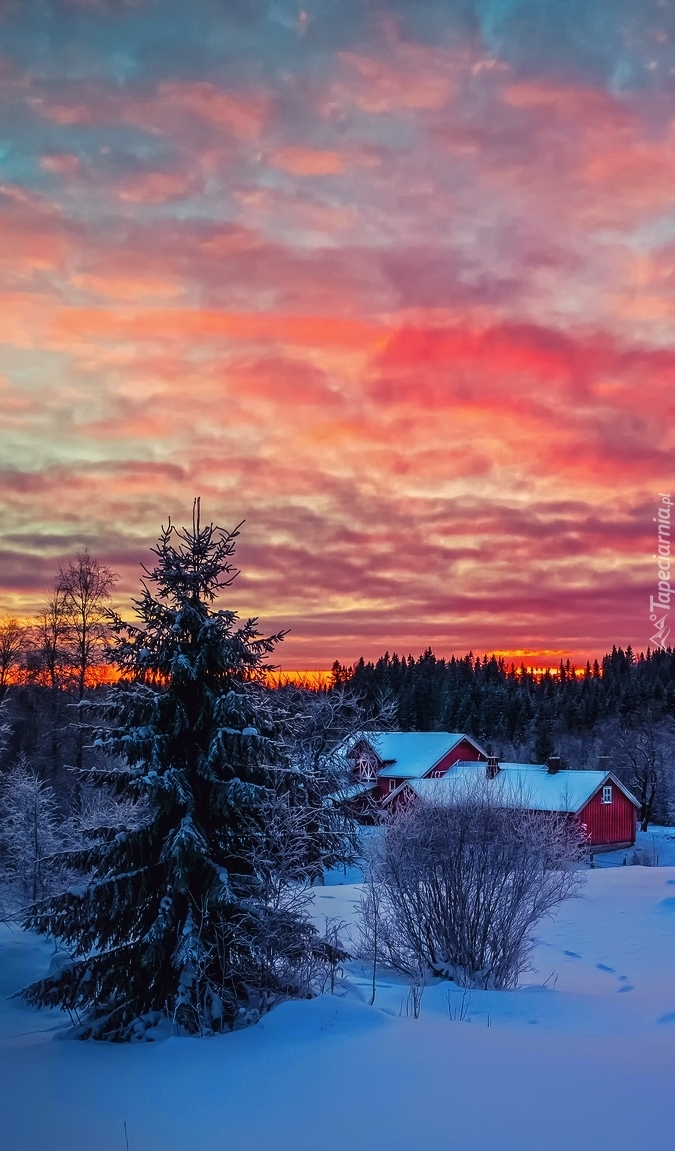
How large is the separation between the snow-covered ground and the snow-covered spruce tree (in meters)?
0.88

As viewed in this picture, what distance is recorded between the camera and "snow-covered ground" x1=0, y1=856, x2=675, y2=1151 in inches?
227

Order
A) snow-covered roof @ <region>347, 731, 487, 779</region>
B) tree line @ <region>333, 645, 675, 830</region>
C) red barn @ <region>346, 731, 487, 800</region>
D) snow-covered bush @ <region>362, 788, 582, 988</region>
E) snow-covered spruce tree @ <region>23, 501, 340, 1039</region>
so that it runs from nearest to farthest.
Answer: snow-covered spruce tree @ <region>23, 501, 340, 1039</region> < snow-covered bush @ <region>362, 788, 582, 988</region> < red barn @ <region>346, 731, 487, 800</region> < snow-covered roof @ <region>347, 731, 487, 779</region> < tree line @ <region>333, 645, 675, 830</region>

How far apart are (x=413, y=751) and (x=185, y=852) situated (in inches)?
1712

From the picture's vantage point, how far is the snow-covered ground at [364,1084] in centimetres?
577

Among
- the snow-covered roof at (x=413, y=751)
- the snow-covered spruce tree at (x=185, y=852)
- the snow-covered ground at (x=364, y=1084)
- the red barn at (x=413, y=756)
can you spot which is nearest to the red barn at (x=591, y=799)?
the red barn at (x=413, y=756)

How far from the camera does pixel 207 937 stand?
408 inches

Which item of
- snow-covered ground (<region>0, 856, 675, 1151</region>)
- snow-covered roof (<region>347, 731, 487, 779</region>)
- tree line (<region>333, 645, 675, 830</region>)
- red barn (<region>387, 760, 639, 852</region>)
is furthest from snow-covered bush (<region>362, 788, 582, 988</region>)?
tree line (<region>333, 645, 675, 830</region>)

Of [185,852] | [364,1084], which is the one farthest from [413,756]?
[364,1084]

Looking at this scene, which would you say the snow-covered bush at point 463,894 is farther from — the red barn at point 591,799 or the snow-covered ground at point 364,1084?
the red barn at point 591,799

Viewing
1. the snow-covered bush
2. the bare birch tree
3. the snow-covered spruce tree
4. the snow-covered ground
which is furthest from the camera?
the bare birch tree

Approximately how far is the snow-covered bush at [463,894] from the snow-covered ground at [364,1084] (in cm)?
256

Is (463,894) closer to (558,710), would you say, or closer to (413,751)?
(413,751)

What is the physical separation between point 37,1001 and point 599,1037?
22.2ft

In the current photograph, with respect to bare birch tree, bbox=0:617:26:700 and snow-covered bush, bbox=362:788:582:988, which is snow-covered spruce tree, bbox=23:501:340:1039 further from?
bare birch tree, bbox=0:617:26:700
